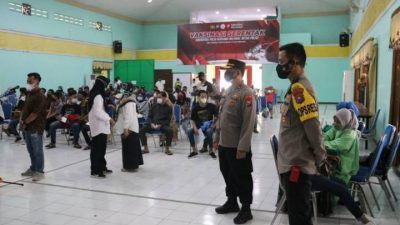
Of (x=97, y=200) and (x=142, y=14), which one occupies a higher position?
(x=142, y=14)

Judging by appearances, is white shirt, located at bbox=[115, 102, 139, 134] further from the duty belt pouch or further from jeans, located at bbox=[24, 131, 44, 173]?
the duty belt pouch

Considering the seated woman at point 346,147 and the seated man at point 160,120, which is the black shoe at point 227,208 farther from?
the seated man at point 160,120

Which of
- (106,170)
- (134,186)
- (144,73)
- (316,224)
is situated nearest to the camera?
(316,224)

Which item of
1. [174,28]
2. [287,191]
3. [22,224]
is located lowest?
[22,224]

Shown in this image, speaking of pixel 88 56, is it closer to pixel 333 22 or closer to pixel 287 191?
pixel 333 22

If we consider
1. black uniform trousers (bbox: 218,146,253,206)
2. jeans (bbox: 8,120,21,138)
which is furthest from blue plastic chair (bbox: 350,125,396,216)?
jeans (bbox: 8,120,21,138)

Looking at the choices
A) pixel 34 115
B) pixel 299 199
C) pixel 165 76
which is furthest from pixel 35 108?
pixel 165 76

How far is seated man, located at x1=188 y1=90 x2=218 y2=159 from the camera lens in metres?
6.72

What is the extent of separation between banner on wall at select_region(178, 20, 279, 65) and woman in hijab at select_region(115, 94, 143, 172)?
8970mm

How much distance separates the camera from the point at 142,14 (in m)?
22.0

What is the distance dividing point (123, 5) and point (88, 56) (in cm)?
346

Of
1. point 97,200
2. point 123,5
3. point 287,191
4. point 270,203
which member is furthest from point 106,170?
point 123,5

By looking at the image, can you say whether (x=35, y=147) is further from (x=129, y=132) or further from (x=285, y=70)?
(x=285, y=70)

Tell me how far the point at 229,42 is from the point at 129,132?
31.1 feet
